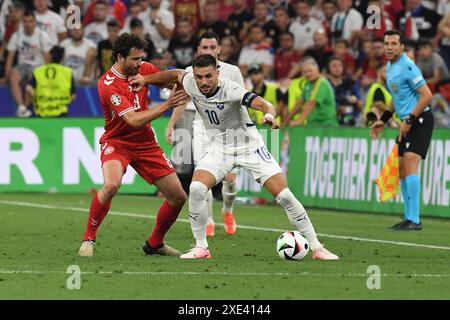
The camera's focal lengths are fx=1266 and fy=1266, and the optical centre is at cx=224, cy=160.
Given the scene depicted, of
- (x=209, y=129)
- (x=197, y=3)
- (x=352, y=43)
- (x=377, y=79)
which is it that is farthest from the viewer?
(x=197, y=3)

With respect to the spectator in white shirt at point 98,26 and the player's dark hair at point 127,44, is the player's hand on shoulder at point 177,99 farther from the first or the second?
the spectator in white shirt at point 98,26

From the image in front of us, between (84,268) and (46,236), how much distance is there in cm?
351

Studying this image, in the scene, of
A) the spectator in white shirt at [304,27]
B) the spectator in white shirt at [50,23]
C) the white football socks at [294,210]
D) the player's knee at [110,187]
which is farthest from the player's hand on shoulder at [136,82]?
the spectator in white shirt at [50,23]

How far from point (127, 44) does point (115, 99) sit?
556mm

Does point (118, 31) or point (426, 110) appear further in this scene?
point (118, 31)

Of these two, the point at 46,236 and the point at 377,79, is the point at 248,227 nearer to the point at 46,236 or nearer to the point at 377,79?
the point at 46,236

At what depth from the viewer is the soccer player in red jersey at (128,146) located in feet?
41.0

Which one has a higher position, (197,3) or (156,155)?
(197,3)

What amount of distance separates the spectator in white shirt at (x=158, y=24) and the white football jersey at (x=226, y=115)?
1289 centimetres

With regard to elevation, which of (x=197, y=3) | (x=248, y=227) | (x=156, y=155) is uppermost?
(x=197, y=3)

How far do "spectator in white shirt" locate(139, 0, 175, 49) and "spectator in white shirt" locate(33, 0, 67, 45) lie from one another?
1.71m

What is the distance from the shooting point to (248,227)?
16625 millimetres
